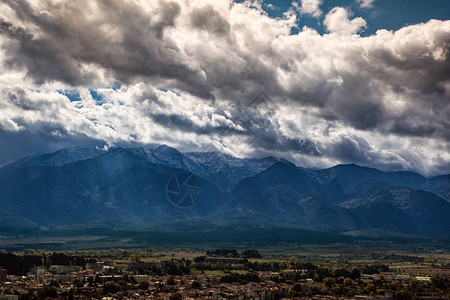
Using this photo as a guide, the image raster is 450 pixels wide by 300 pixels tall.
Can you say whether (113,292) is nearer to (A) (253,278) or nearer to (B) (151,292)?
(B) (151,292)

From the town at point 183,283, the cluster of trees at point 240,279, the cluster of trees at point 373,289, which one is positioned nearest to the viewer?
the town at point 183,283

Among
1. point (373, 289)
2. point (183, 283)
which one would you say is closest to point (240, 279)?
point (183, 283)

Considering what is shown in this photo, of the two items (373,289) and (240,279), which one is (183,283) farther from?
(373,289)

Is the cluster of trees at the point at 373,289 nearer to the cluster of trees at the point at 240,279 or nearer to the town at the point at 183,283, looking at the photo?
the town at the point at 183,283

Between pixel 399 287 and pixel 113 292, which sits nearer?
pixel 113 292

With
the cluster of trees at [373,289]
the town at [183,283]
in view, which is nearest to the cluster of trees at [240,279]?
the town at [183,283]

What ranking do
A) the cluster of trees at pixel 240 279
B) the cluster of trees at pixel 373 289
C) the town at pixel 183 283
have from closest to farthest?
the town at pixel 183 283 → the cluster of trees at pixel 373 289 → the cluster of trees at pixel 240 279

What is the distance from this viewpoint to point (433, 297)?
80.6m

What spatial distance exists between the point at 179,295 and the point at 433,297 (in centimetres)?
4006

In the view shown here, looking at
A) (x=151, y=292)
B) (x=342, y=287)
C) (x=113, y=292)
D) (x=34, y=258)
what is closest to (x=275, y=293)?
(x=342, y=287)

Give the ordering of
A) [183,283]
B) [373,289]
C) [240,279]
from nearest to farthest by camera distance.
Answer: [373,289]
[183,283]
[240,279]

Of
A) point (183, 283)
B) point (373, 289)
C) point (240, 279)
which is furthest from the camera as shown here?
point (240, 279)

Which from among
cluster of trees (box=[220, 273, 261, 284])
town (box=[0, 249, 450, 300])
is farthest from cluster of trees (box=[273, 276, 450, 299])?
cluster of trees (box=[220, 273, 261, 284])

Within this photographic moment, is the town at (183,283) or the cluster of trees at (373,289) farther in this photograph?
the cluster of trees at (373,289)
